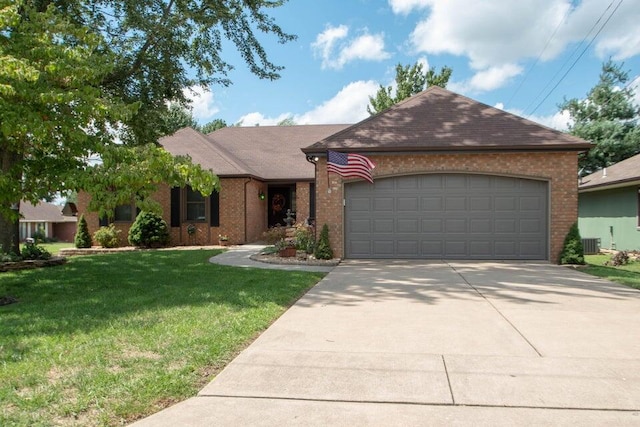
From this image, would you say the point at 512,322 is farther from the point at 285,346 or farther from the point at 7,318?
the point at 7,318

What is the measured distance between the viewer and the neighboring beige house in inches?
1577

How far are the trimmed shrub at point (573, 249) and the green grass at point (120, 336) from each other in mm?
6995

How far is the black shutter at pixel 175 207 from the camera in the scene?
18.6 meters

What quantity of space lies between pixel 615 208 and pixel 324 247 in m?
13.0

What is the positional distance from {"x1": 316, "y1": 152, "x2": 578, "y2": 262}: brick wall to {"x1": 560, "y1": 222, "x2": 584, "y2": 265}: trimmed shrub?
11.3 inches

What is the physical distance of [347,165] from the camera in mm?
12453

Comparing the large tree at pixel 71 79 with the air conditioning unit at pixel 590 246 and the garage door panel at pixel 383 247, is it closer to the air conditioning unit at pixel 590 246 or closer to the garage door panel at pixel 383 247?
the garage door panel at pixel 383 247

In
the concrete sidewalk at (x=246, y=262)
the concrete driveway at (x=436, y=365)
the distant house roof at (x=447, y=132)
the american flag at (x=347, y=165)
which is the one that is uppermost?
the distant house roof at (x=447, y=132)

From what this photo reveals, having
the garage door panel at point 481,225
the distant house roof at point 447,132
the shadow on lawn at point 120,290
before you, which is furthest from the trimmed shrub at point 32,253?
the garage door panel at point 481,225

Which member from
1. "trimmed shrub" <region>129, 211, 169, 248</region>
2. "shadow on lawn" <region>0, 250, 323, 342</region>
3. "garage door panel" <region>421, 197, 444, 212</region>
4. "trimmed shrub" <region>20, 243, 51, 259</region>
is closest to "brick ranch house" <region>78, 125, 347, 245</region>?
"trimmed shrub" <region>129, 211, 169, 248</region>

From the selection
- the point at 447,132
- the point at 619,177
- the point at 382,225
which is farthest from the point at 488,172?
the point at 619,177

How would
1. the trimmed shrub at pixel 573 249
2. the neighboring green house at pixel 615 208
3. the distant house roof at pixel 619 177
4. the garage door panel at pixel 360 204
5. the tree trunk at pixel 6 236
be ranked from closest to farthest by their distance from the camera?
1. the tree trunk at pixel 6 236
2. the trimmed shrub at pixel 573 249
3. the garage door panel at pixel 360 204
4. the distant house roof at pixel 619 177
5. the neighboring green house at pixel 615 208

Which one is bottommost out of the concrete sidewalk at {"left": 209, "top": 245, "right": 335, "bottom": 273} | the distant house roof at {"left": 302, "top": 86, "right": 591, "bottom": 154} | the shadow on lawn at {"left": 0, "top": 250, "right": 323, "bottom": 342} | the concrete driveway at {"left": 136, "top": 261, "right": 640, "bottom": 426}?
the concrete driveway at {"left": 136, "top": 261, "right": 640, "bottom": 426}

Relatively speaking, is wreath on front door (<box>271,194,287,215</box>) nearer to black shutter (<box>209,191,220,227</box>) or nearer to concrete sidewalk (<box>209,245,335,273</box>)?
black shutter (<box>209,191,220,227</box>)
